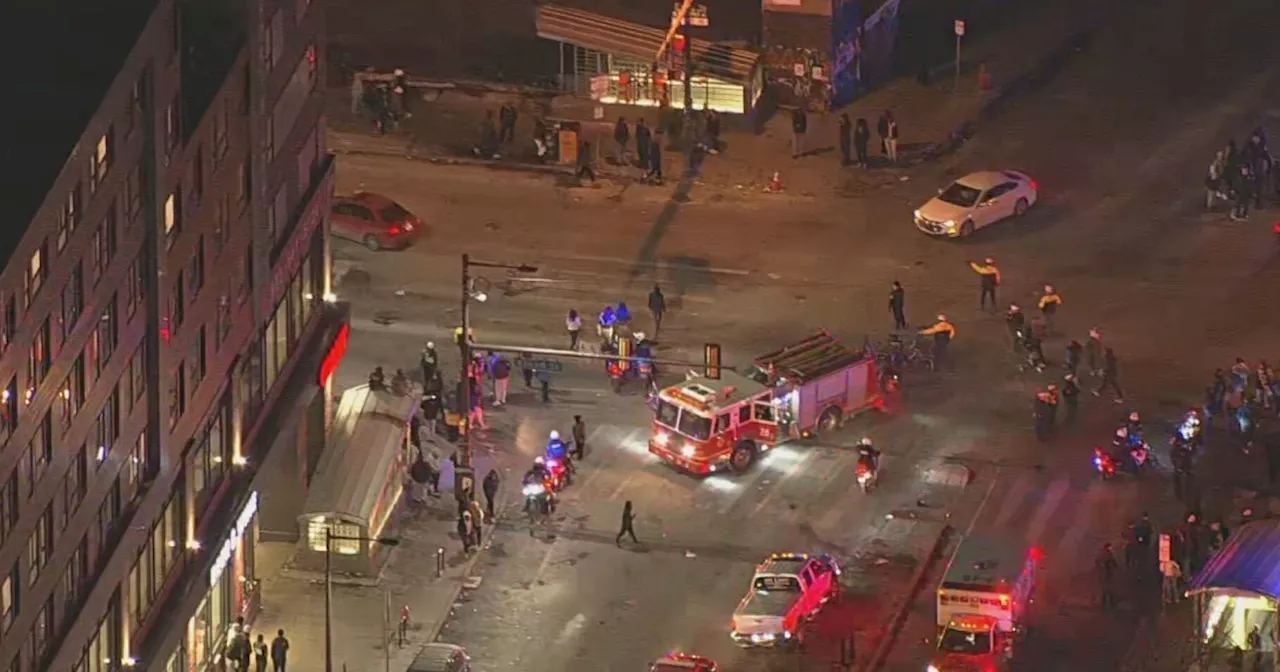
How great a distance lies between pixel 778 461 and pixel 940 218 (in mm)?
15804

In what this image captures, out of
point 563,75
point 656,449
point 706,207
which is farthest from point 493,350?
point 563,75

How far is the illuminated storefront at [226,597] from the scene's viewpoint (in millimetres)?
81875

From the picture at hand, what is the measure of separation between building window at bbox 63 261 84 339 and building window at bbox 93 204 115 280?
3.35 ft


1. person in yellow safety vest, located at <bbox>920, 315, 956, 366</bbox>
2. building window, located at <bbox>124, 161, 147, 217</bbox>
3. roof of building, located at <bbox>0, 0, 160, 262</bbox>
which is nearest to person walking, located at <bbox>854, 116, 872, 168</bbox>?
person in yellow safety vest, located at <bbox>920, 315, 956, 366</bbox>

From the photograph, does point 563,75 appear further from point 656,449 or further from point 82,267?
point 82,267

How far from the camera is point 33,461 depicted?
70.3m

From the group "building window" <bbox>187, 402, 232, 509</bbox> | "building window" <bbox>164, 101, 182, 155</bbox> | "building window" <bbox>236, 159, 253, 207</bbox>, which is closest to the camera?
"building window" <bbox>164, 101, 182, 155</bbox>

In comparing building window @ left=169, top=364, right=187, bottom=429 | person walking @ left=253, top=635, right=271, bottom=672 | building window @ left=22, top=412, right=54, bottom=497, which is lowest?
person walking @ left=253, top=635, right=271, bottom=672

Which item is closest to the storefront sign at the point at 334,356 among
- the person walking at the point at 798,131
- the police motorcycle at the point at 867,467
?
the police motorcycle at the point at 867,467

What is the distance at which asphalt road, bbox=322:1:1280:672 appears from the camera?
88.1 m

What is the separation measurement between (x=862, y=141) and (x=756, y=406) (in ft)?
70.0

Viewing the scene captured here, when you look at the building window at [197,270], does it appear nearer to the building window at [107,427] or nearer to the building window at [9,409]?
the building window at [107,427]

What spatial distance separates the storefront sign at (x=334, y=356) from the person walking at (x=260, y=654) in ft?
28.8

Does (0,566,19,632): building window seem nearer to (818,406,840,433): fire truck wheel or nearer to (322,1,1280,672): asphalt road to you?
(322,1,1280,672): asphalt road
